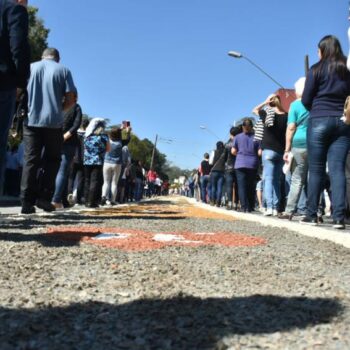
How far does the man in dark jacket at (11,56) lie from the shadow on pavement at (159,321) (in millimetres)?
3065

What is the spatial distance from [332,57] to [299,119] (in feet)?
5.83

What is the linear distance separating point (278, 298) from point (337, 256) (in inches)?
64.8

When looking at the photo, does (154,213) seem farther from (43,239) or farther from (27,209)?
(43,239)

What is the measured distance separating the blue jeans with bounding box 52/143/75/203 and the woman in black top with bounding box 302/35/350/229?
14.2ft

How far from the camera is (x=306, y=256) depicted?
386 cm

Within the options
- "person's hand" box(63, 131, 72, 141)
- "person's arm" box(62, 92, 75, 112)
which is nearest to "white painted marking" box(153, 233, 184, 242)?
"person's arm" box(62, 92, 75, 112)

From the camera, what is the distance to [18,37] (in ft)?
15.8

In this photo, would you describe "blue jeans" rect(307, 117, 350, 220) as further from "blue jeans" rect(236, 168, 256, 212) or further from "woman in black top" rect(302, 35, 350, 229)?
"blue jeans" rect(236, 168, 256, 212)

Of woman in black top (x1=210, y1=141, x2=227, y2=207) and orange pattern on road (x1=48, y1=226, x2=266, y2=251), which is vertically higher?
woman in black top (x1=210, y1=141, x2=227, y2=207)

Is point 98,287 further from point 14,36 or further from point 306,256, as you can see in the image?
point 14,36

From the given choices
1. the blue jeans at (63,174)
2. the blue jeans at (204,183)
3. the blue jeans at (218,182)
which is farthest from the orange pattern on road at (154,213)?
the blue jeans at (204,183)

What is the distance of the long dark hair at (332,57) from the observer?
5.87 m

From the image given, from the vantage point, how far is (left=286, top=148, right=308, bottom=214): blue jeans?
777 centimetres

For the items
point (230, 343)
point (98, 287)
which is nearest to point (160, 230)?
point (98, 287)
